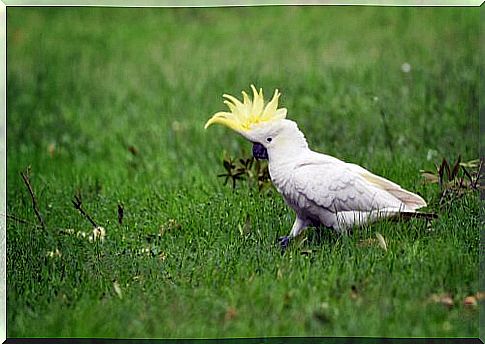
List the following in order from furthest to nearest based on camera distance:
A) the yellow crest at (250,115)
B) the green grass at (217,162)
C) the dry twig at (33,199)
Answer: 1. the dry twig at (33,199)
2. the yellow crest at (250,115)
3. the green grass at (217,162)

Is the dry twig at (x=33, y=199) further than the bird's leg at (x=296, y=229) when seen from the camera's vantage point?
Yes

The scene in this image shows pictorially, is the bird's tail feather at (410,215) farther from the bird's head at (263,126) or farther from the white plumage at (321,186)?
the bird's head at (263,126)

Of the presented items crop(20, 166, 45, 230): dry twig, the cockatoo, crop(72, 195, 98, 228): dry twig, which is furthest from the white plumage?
crop(20, 166, 45, 230): dry twig

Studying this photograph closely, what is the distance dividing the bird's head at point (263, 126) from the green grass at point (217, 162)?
0.26 metres

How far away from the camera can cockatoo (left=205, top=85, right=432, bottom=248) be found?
2572 mm

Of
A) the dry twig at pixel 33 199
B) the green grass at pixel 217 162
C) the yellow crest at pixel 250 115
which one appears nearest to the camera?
the green grass at pixel 217 162

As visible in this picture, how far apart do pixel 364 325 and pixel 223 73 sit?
1.33 metres

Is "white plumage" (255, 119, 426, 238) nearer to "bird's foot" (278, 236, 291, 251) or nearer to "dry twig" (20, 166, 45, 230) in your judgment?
"bird's foot" (278, 236, 291, 251)

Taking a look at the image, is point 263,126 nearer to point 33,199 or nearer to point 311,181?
point 311,181

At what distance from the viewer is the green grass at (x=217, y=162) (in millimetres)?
2521

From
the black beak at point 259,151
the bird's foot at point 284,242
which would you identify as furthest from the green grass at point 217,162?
the black beak at point 259,151

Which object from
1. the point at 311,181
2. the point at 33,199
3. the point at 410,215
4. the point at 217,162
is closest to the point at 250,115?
the point at 311,181

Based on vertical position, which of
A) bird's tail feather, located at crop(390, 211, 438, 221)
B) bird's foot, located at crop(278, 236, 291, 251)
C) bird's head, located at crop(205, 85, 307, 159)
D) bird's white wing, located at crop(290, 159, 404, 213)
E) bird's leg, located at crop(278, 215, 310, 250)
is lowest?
bird's foot, located at crop(278, 236, 291, 251)

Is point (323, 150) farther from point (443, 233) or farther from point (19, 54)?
point (19, 54)
